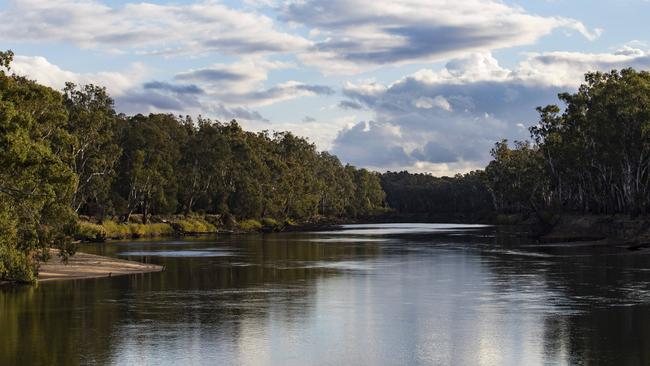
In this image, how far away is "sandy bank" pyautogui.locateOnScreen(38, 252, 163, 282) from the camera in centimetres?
5734

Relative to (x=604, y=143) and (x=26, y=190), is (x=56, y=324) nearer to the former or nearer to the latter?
(x=26, y=190)

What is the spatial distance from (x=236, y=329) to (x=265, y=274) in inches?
1097

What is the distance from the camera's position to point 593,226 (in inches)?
4441

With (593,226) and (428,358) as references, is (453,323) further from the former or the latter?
(593,226)

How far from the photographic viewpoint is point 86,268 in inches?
2421

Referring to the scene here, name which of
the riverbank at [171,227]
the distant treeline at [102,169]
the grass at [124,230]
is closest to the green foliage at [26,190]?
the distant treeline at [102,169]

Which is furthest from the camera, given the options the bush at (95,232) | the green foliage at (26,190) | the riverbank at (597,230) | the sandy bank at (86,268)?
the bush at (95,232)

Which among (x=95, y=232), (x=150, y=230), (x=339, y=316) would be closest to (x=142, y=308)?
(x=339, y=316)

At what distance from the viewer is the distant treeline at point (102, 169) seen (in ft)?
154

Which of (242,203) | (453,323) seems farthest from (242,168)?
(453,323)

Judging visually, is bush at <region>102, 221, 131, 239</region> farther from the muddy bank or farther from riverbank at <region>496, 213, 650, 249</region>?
the muddy bank

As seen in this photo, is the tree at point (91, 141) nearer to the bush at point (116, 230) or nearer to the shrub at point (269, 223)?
the bush at point (116, 230)

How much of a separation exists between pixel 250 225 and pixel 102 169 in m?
50.8

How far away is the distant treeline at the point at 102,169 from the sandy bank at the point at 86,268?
5.58 feet
